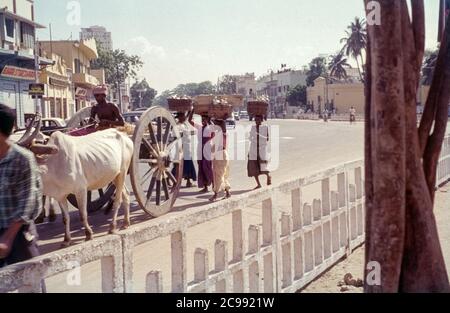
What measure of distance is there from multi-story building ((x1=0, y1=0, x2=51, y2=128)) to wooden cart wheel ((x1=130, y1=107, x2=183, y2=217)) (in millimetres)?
16945

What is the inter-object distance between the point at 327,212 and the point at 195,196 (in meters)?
4.80

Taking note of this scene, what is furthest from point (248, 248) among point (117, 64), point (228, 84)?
point (228, 84)

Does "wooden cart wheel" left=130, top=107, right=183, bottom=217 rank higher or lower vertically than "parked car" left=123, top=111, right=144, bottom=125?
lower

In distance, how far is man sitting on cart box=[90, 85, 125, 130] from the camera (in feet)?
23.8

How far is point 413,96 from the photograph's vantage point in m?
3.12

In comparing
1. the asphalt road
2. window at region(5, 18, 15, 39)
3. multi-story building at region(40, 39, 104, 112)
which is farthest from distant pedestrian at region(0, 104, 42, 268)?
multi-story building at region(40, 39, 104, 112)

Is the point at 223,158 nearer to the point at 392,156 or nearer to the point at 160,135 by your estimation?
the point at 160,135

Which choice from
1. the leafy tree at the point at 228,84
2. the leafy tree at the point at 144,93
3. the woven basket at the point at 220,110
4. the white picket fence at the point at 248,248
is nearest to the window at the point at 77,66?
the woven basket at the point at 220,110

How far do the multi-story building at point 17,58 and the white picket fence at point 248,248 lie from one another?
2010 centimetres

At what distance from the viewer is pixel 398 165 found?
2947 millimetres

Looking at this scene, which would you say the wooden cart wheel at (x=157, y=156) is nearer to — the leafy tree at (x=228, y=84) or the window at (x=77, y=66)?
the window at (x=77, y=66)

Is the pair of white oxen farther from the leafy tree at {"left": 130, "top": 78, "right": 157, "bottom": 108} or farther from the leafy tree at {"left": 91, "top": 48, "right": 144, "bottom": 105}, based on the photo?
the leafy tree at {"left": 130, "top": 78, "right": 157, "bottom": 108}
